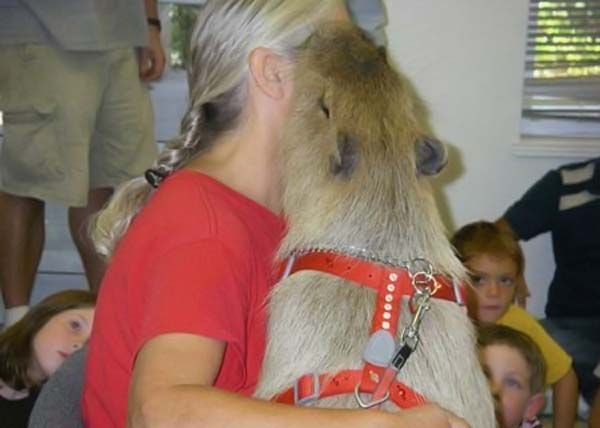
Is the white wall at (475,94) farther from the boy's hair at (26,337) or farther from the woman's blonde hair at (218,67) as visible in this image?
the woman's blonde hair at (218,67)

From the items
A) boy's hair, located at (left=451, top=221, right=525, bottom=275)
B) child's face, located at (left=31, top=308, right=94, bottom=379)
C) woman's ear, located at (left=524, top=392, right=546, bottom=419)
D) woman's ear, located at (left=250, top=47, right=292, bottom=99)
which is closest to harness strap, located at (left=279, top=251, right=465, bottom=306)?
woman's ear, located at (left=250, top=47, right=292, bottom=99)

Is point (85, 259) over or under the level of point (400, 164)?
under

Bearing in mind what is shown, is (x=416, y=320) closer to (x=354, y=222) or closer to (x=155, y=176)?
(x=354, y=222)

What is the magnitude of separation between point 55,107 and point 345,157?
1733 millimetres

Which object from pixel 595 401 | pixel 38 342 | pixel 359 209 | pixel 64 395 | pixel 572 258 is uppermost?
pixel 359 209

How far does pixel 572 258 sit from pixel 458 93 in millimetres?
711

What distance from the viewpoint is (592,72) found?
3.95m

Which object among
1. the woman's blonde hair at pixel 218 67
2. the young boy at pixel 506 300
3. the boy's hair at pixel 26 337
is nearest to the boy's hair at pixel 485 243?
the young boy at pixel 506 300

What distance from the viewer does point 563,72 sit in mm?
3930

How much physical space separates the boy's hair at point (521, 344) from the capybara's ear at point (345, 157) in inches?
48.9

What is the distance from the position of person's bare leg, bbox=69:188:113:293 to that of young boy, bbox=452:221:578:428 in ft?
3.45

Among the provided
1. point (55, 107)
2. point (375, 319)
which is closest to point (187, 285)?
point (375, 319)

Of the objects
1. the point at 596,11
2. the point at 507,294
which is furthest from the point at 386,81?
the point at 596,11

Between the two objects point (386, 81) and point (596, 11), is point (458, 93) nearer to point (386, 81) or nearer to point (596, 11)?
point (596, 11)
